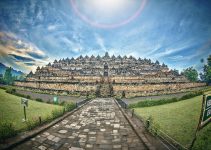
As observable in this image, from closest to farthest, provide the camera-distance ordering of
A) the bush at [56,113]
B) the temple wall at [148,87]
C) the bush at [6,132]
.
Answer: the bush at [6,132]
the bush at [56,113]
the temple wall at [148,87]

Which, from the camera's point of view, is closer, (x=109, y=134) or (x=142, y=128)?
(x=109, y=134)

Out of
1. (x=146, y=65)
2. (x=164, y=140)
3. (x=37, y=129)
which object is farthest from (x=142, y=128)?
(x=146, y=65)

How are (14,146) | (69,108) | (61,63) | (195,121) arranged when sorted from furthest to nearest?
1. (61,63)
2. (69,108)
3. (195,121)
4. (14,146)

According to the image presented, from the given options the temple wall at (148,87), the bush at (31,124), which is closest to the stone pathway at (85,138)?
the bush at (31,124)

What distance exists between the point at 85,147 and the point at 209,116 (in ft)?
15.0

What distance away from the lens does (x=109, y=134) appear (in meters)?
6.59

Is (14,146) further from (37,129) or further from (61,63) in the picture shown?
(61,63)

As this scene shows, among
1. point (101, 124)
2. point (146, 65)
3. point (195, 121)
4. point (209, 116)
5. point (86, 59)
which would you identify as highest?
point (86, 59)

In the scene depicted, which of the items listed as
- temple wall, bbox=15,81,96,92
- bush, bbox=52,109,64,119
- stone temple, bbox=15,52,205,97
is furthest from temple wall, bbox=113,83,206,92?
bush, bbox=52,109,64,119

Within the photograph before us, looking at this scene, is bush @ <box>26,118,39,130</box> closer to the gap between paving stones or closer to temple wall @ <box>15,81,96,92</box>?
the gap between paving stones

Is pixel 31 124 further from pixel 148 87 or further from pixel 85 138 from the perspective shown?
pixel 148 87

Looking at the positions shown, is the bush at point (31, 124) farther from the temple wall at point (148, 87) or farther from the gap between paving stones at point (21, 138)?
the temple wall at point (148, 87)

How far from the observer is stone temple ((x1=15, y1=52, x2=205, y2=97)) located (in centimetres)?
2739

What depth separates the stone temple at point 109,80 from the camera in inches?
1078
